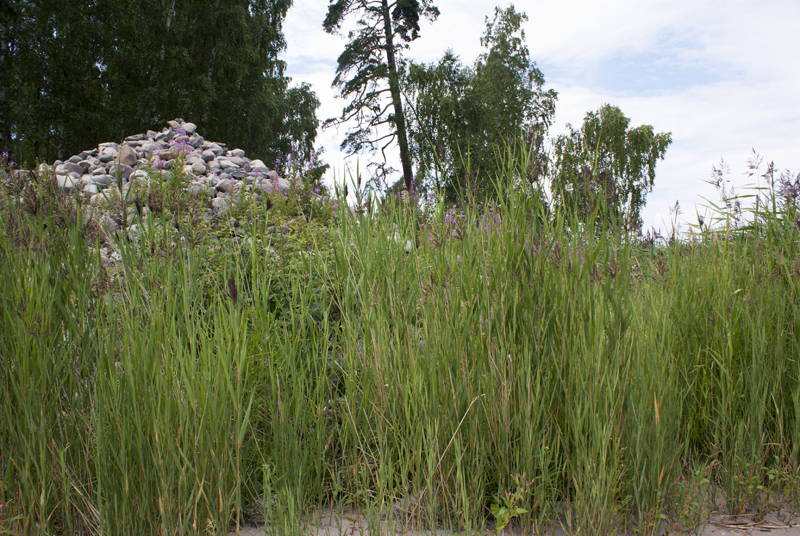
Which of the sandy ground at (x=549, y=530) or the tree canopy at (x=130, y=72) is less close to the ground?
the tree canopy at (x=130, y=72)

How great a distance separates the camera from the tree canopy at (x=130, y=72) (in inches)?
728

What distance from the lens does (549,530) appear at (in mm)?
1967

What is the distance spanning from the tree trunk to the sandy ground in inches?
733

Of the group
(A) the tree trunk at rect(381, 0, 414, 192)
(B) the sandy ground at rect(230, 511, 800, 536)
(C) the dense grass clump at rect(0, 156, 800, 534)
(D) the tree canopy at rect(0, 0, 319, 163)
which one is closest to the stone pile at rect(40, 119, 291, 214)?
(C) the dense grass clump at rect(0, 156, 800, 534)

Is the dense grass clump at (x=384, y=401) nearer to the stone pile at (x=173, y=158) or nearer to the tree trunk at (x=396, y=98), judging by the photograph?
the stone pile at (x=173, y=158)

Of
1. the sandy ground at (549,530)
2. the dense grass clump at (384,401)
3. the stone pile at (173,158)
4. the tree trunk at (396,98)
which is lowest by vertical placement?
the sandy ground at (549,530)

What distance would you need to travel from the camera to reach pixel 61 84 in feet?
61.5

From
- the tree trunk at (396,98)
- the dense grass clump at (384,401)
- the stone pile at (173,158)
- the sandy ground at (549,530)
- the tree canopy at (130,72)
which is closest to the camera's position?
the dense grass clump at (384,401)

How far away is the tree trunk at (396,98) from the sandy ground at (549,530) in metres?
18.6

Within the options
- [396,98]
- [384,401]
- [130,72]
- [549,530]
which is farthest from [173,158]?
[130,72]

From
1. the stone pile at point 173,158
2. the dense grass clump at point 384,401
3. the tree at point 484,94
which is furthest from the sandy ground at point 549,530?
the tree at point 484,94

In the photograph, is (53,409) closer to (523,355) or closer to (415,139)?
(523,355)

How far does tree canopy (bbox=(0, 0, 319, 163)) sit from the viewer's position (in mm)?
18500

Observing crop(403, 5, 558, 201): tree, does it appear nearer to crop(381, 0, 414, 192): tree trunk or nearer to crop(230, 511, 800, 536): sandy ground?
crop(381, 0, 414, 192): tree trunk
